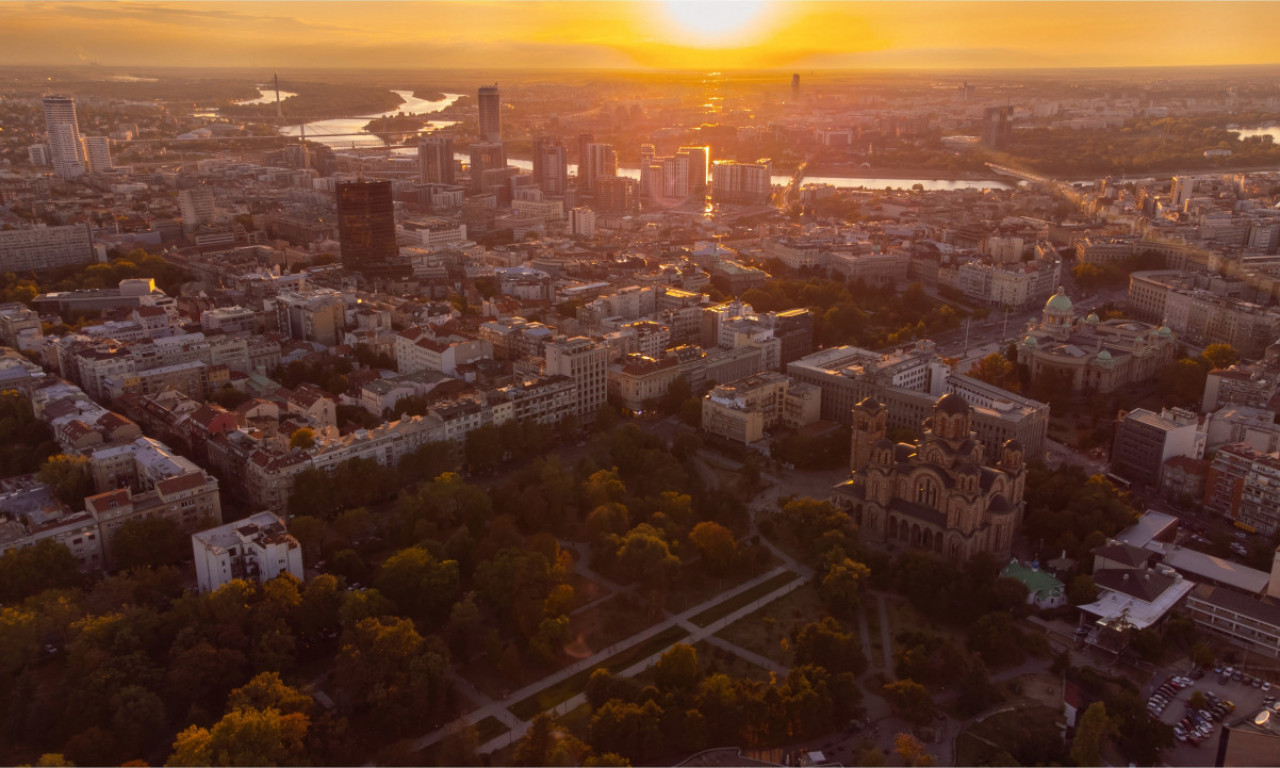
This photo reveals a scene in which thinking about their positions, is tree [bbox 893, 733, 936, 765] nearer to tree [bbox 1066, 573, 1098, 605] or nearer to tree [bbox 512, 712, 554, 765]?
tree [bbox 512, 712, 554, 765]

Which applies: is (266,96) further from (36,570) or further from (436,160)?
(36,570)

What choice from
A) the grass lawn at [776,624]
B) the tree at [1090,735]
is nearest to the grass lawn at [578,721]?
the grass lawn at [776,624]

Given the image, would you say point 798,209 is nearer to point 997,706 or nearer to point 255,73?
point 997,706

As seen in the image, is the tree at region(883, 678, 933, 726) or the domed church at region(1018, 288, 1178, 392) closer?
the tree at region(883, 678, 933, 726)

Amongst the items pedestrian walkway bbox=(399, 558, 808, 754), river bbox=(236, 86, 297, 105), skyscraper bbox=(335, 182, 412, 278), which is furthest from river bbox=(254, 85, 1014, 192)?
pedestrian walkway bbox=(399, 558, 808, 754)

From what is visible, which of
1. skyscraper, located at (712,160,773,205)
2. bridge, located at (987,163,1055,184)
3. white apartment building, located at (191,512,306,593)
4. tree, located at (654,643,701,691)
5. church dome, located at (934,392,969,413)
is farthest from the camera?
bridge, located at (987,163,1055,184)

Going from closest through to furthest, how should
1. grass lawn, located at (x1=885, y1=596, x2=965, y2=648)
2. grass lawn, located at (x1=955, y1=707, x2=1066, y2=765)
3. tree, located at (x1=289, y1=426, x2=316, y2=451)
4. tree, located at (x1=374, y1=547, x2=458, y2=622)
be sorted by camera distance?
1. grass lawn, located at (x1=955, y1=707, x2=1066, y2=765)
2. tree, located at (x1=374, y1=547, x2=458, y2=622)
3. grass lawn, located at (x1=885, y1=596, x2=965, y2=648)
4. tree, located at (x1=289, y1=426, x2=316, y2=451)

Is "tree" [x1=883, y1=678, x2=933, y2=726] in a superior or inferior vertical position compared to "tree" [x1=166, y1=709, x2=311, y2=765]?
inferior

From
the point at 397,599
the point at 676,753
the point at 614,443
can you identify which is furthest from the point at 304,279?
the point at 676,753

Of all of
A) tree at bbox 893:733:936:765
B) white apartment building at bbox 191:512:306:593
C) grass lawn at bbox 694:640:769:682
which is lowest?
grass lawn at bbox 694:640:769:682
